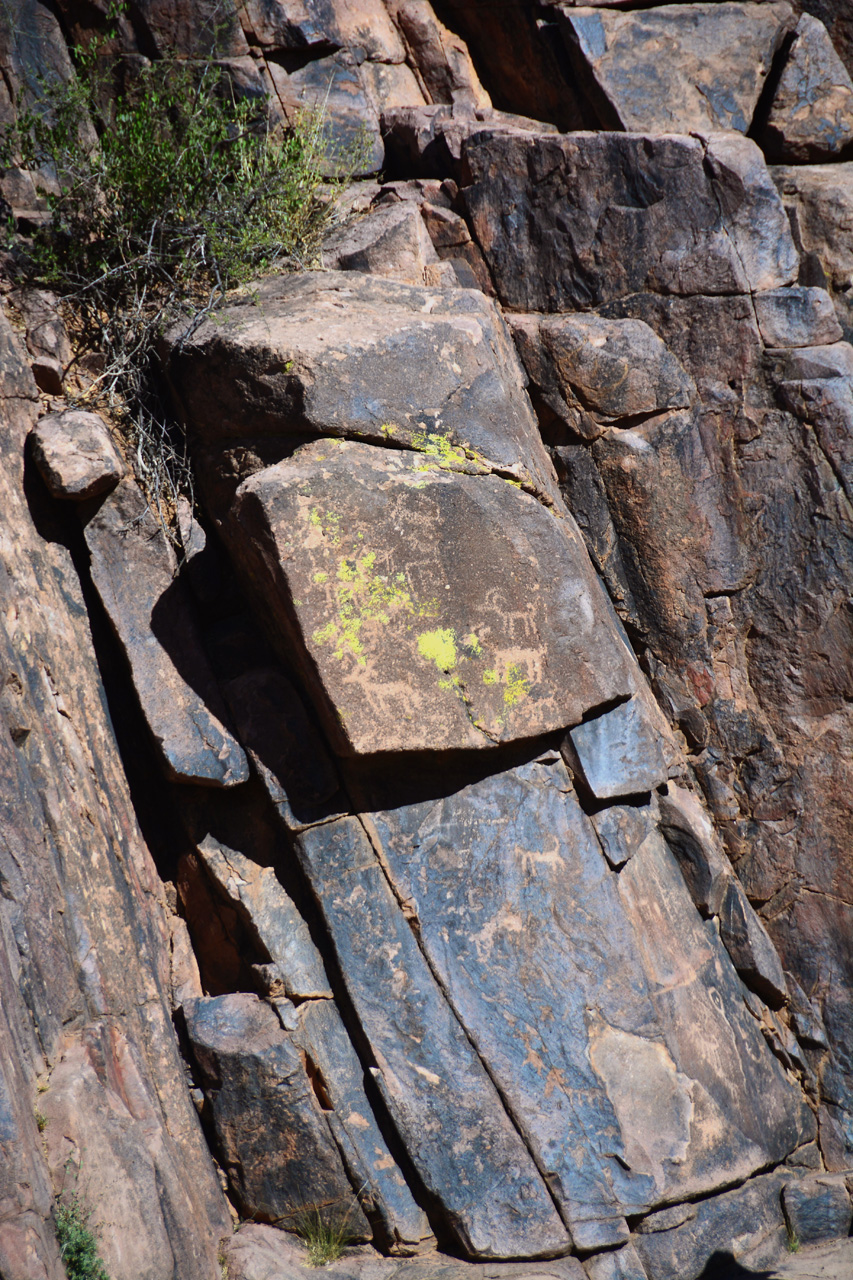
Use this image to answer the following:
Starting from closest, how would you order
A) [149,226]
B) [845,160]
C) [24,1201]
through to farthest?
[24,1201] < [149,226] < [845,160]

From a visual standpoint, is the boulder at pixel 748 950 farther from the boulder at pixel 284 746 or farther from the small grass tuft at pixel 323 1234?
the small grass tuft at pixel 323 1234

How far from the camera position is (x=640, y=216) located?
498 centimetres

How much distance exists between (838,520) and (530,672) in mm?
1946

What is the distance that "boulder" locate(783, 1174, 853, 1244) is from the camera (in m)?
4.26

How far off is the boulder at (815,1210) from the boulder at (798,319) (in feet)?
13.2

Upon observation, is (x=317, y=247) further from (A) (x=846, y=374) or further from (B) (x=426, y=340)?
(A) (x=846, y=374)

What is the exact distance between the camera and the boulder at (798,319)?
4.89m

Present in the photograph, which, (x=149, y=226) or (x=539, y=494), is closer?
(x=539, y=494)

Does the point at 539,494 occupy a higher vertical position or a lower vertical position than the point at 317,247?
lower

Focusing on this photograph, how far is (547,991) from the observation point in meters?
3.99

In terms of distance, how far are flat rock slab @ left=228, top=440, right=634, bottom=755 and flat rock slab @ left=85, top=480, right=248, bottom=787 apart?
0.48 m

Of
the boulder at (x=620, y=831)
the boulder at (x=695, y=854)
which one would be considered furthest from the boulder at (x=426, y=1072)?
Result: the boulder at (x=695, y=854)

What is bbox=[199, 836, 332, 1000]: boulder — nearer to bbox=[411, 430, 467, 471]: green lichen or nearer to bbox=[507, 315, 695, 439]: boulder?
bbox=[411, 430, 467, 471]: green lichen

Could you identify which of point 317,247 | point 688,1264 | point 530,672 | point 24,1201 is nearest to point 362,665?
point 530,672
